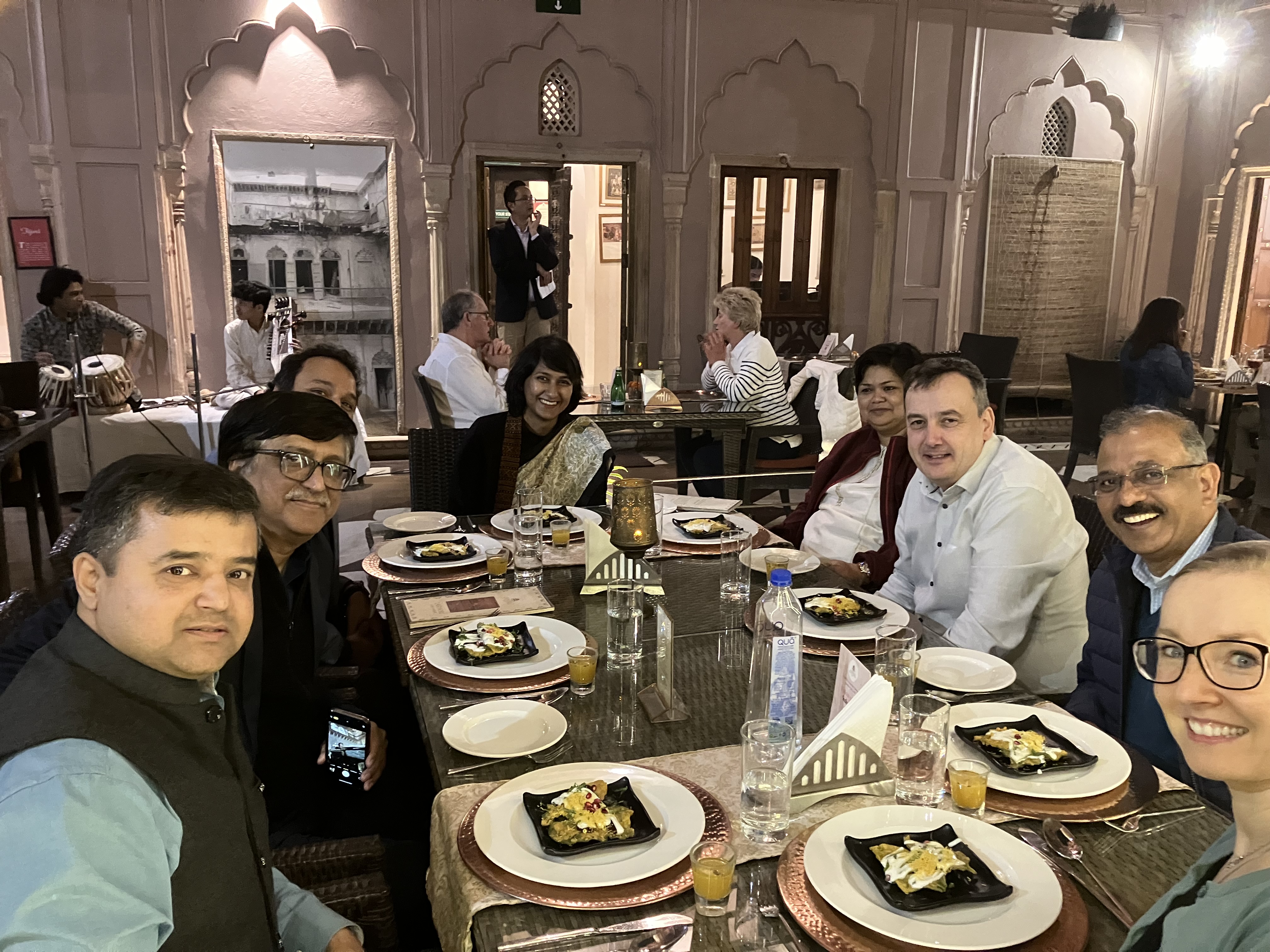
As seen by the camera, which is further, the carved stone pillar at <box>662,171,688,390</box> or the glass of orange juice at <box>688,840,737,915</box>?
the carved stone pillar at <box>662,171,688,390</box>

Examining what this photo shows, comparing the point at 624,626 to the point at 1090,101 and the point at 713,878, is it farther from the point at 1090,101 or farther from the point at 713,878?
the point at 1090,101

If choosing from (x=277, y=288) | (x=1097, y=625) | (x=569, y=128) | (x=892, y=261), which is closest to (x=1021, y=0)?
(x=892, y=261)

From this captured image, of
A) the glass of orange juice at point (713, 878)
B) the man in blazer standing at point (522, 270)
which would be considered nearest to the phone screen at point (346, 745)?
the glass of orange juice at point (713, 878)

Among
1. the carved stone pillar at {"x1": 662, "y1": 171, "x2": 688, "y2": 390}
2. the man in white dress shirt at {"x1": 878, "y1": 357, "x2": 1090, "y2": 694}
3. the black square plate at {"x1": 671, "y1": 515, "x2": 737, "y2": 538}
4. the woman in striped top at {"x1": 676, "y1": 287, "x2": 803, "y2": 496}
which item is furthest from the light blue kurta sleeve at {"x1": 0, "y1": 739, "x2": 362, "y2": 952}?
the carved stone pillar at {"x1": 662, "y1": 171, "x2": 688, "y2": 390}

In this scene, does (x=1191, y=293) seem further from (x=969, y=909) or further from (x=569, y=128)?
(x=969, y=909)

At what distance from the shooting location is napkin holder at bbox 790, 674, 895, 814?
143 centimetres

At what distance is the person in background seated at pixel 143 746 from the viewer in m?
0.93

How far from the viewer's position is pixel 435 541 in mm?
2766

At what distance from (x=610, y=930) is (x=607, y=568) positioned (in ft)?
4.10

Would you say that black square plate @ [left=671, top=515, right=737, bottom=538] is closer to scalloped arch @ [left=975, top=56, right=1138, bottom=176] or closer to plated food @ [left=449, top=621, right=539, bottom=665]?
plated food @ [left=449, top=621, right=539, bottom=665]

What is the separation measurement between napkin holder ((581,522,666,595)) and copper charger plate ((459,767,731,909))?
966mm

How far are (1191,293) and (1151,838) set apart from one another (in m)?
8.83

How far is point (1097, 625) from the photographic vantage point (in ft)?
6.61

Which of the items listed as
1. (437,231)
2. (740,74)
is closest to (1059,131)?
(740,74)
